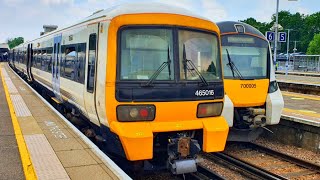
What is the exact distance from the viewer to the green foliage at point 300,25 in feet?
331

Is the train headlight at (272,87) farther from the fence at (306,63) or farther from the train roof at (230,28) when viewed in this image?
the fence at (306,63)

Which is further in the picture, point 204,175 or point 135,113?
point 204,175

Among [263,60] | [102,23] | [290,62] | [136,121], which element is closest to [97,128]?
[136,121]

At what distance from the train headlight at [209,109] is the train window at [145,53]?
0.77m

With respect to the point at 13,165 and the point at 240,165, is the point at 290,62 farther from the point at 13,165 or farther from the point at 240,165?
the point at 13,165

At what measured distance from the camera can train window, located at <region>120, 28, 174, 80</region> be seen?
20.0ft

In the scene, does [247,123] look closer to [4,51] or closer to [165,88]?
[165,88]

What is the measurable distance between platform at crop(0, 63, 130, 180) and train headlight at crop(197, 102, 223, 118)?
174 centimetres

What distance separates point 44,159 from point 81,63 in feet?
8.15

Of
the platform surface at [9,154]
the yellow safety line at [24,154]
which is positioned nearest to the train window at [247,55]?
the yellow safety line at [24,154]

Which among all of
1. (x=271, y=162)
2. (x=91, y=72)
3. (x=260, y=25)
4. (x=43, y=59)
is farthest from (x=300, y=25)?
(x=91, y=72)

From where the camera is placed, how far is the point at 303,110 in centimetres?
1265

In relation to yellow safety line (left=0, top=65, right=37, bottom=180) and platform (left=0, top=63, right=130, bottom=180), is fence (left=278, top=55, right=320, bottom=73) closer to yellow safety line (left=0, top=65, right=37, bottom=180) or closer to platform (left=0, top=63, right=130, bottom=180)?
platform (left=0, top=63, right=130, bottom=180)

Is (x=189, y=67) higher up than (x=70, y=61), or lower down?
lower down
